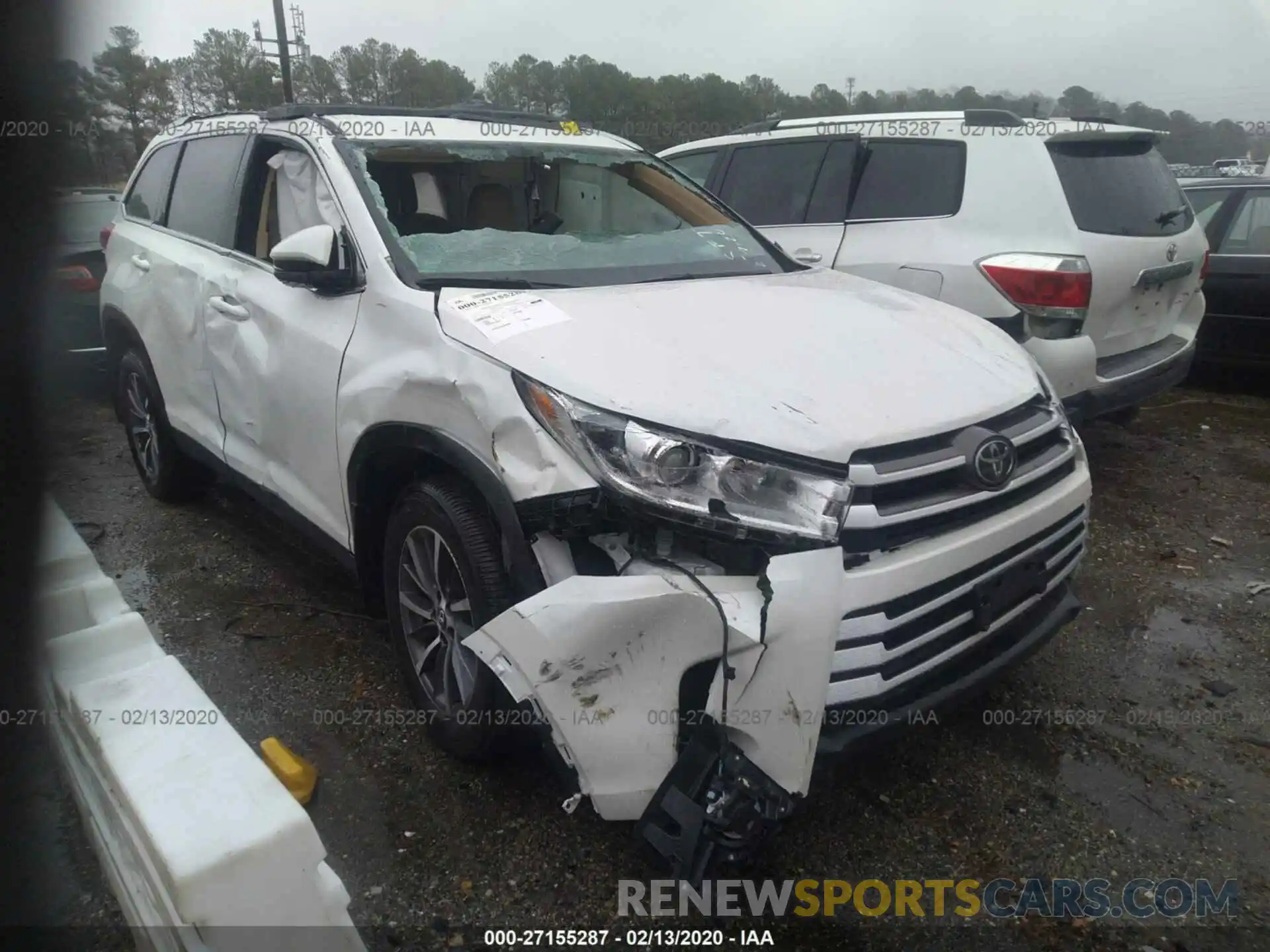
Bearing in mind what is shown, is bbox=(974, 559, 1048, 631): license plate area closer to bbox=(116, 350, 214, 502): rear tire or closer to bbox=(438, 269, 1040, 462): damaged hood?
bbox=(438, 269, 1040, 462): damaged hood

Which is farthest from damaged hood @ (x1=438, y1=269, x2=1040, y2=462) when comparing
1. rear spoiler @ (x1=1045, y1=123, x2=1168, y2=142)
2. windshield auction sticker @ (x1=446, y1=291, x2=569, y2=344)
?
rear spoiler @ (x1=1045, y1=123, x2=1168, y2=142)

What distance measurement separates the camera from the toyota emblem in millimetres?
2148

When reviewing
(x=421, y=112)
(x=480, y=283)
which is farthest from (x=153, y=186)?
(x=480, y=283)

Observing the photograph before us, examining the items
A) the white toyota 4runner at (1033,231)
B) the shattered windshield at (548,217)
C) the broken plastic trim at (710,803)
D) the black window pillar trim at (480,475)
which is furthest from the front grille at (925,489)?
the white toyota 4runner at (1033,231)

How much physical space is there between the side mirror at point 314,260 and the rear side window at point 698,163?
373cm

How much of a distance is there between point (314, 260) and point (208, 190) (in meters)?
1.62

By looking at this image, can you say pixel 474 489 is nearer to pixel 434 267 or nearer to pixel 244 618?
pixel 434 267

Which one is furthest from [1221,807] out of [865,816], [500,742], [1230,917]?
[500,742]

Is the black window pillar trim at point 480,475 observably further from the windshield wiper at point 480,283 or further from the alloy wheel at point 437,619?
the windshield wiper at point 480,283

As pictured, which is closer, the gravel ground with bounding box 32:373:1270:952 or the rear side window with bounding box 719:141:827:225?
the gravel ground with bounding box 32:373:1270:952

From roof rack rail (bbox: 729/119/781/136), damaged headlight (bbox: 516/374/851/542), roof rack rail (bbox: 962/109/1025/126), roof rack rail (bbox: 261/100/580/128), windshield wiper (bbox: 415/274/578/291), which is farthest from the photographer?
roof rack rail (bbox: 729/119/781/136)

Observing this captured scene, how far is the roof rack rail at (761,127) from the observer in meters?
5.60

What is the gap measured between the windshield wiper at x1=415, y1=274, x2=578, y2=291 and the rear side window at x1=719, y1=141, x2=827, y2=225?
2855mm

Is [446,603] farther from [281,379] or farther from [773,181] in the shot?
[773,181]
